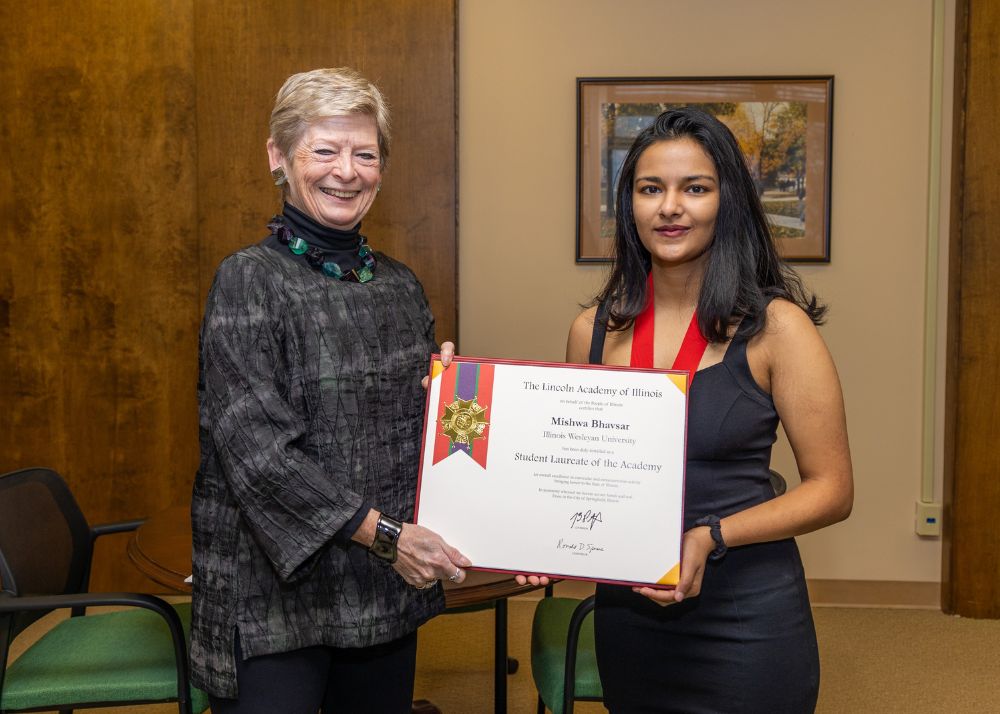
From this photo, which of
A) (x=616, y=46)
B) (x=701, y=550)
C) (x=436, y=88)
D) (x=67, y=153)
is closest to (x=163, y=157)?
(x=67, y=153)

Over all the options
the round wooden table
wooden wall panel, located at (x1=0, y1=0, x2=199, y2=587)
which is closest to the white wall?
wooden wall panel, located at (x1=0, y1=0, x2=199, y2=587)

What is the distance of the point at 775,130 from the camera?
12.9ft

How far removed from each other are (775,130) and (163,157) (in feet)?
8.86

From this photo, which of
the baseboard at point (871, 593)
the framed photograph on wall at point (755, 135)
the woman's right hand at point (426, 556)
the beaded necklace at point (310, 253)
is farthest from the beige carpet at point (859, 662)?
the beaded necklace at point (310, 253)

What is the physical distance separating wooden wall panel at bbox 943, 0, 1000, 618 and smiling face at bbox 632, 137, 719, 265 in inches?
110

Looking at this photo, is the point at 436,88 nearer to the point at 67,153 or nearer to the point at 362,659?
the point at 67,153

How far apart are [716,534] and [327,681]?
810mm

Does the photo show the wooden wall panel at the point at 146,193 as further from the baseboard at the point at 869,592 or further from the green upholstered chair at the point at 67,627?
the baseboard at the point at 869,592

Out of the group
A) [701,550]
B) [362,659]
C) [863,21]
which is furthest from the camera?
[863,21]

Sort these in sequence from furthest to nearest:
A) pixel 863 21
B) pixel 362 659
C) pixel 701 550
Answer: pixel 863 21 → pixel 362 659 → pixel 701 550

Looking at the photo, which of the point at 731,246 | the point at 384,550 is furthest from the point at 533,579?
the point at 731,246

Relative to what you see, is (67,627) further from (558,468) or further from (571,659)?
(558,468)

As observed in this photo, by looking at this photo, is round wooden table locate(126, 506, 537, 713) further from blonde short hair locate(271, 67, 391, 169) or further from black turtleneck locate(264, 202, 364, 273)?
blonde short hair locate(271, 67, 391, 169)

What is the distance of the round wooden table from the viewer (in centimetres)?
212
